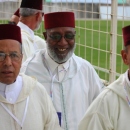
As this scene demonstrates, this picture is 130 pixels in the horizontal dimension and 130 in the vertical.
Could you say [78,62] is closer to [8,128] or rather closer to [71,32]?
[71,32]

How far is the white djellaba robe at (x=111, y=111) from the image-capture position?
3467 millimetres

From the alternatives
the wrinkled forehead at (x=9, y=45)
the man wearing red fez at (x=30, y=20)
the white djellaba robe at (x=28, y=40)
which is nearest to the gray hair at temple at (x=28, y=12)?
the man wearing red fez at (x=30, y=20)

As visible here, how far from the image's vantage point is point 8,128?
370 centimetres

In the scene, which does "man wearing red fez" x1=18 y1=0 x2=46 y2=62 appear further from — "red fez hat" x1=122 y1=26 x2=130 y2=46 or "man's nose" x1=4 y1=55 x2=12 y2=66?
"red fez hat" x1=122 y1=26 x2=130 y2=46

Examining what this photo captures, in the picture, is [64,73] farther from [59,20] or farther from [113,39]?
[113,39]

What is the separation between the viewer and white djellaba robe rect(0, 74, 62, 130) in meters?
3.72

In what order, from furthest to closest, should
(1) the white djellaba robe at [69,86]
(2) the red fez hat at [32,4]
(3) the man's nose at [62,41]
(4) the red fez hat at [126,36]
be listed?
(2) the red fez hat at [32,4] < (1) the white djellaba robe at [69,86] < (3) the man's nose at [62,41] < (4) the red fez hat at [126,36]

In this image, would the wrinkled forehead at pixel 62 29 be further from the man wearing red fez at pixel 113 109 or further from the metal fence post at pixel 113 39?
the metal fence post at pixel 113 39

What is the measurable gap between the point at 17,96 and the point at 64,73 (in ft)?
2.69

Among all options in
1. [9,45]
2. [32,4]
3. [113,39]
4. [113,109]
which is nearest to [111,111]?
[113,109]

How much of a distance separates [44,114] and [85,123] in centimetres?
38

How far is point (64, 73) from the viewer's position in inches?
180

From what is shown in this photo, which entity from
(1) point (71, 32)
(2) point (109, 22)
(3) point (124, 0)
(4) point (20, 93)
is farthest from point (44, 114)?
(2) point (109, 22)

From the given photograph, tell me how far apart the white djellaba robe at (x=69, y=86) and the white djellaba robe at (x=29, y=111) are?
0.55 m
